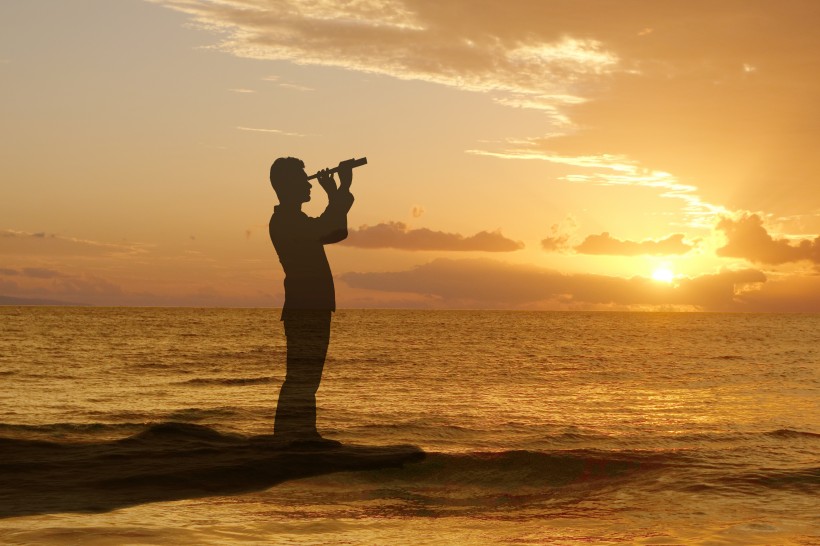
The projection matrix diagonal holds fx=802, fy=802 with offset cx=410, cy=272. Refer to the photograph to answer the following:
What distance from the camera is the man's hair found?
1198 cm

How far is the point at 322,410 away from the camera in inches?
838

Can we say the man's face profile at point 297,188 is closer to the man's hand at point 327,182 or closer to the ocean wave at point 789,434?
the man's hand at point 327,182

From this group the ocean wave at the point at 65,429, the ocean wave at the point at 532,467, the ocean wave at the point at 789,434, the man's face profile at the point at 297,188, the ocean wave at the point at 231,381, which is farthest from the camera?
the ocean wave at the point at 231,381

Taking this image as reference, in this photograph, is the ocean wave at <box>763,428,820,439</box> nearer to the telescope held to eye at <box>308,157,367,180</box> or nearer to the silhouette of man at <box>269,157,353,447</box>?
the silhouette of man at <box>269,157,353,447</box>

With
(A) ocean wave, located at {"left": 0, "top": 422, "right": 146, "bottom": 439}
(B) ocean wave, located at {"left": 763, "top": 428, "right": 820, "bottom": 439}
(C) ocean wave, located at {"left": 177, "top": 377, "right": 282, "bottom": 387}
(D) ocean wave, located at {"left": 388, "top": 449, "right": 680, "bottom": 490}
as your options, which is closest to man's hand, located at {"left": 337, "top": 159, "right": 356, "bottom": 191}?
(D) ocean wave, located at {"left": 388, "top": 449, "right": 680, "bottom": 490}

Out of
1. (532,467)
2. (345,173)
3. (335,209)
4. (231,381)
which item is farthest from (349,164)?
(231,381)

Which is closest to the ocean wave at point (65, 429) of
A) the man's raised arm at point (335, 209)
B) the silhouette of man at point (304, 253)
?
the silhouette of man at point (304, 253)

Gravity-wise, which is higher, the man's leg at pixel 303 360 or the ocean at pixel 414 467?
the man's leg at pixel 303 360

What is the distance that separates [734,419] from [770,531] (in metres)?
12.1

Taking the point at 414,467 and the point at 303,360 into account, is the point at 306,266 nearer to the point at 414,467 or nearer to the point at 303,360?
the point at 303,360

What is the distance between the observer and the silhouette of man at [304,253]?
1134cm

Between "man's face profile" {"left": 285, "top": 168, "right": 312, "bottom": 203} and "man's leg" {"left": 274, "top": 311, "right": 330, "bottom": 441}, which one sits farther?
"man's face profile" {"left": 285, "top": 168, "right": 312, "bottom": 203}

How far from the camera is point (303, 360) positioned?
11961mm

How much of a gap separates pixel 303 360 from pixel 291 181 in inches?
105
